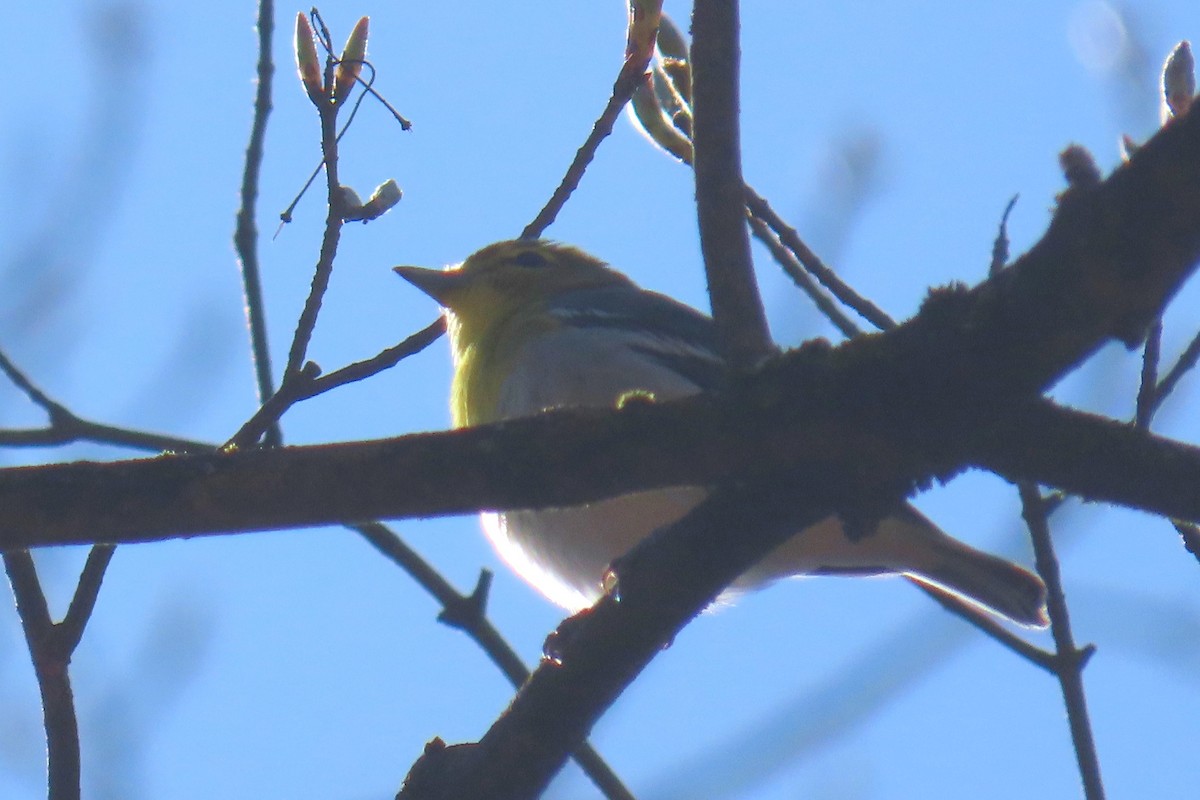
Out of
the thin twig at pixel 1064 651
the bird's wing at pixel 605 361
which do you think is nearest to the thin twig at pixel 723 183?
the thin twig at pixel 1064 651

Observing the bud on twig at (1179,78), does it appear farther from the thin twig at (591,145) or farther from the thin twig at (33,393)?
the thin twig at (33,393)

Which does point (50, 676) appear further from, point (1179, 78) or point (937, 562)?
point (937, 562)

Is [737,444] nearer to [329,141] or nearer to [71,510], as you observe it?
[71,510]

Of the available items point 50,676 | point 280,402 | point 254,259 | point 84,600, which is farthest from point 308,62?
point 50,676

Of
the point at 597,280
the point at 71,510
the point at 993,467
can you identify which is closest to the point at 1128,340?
the point at 993,467

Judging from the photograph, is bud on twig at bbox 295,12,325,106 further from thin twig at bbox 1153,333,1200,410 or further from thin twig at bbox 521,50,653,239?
thin twig at bbox 1153,333,1200,410

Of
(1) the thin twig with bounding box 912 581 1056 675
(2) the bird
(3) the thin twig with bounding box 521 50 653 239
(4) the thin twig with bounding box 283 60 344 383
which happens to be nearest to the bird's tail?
(2) the bird
